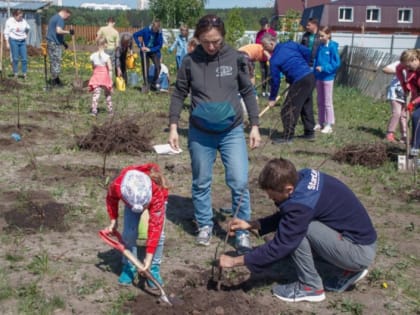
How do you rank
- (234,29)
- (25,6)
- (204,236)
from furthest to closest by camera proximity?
1. (25,6)
2. (234,29)
3. (204,236)

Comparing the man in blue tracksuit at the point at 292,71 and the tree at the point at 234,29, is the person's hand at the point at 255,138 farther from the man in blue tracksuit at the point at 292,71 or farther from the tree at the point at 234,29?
the tree at the point at 234,29

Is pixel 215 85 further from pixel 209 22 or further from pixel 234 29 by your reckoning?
pixel 234 29

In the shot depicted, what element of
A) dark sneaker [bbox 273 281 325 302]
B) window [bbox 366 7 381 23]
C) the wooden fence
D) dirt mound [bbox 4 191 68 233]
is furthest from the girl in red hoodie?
window [bbox 366 7 381 23]

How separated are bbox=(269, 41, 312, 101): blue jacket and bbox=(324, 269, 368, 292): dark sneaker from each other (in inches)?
183

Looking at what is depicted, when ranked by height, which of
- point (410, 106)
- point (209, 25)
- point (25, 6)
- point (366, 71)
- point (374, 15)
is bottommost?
point (366, 71)

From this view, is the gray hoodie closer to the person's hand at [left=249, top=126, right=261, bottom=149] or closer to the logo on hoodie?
the logo on hoodie

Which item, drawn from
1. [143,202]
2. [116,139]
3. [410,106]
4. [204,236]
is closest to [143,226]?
[204,236]

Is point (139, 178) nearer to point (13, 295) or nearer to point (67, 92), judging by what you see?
point (13, 295)

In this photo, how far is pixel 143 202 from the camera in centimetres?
353

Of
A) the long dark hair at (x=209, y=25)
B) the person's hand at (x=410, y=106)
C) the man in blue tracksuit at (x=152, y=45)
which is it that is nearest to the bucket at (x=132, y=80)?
the man in blue tracksuit at (x=152, y=45)

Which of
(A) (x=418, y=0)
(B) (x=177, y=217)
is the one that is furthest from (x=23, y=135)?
(A) (x=418, y=0)

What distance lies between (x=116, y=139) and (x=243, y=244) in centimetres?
346

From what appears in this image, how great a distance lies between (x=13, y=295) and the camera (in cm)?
379

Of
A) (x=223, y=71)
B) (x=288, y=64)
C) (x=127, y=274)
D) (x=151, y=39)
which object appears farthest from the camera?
(x=151, y=39)
